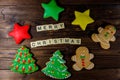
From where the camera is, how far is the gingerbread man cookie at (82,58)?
1.82 meters

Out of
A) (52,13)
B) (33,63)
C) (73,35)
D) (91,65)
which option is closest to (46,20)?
(52,13)

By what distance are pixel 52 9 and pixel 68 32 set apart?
0.72 feet

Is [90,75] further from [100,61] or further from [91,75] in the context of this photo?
[100,61]

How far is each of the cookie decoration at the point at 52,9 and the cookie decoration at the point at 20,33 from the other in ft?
0.65

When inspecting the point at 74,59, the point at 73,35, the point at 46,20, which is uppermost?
the point at 46,20

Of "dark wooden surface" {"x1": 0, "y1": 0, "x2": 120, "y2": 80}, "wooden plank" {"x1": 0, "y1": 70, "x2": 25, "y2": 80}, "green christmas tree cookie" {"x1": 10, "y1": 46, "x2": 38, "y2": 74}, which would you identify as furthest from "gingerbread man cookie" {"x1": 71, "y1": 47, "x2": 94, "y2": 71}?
"wooden plank" {"x1": 0, "y1": 70, "x2": 25, "y2": 80}

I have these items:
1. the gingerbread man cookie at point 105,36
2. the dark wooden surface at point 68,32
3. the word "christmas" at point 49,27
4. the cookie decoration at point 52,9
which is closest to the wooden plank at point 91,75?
the dark wooden surface at point 68,32

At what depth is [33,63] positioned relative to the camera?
5.98 feet

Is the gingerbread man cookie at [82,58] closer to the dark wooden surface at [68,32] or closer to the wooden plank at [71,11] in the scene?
the dark wooden surface at [68,32]

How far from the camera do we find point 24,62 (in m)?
1.82

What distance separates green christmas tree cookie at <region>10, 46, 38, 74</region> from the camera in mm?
1818

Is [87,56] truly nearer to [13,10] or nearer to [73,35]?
[73,35]

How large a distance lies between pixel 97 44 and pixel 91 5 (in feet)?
1.01

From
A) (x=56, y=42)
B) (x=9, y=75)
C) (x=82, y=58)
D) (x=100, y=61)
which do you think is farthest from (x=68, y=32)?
(x=9, y=75)
